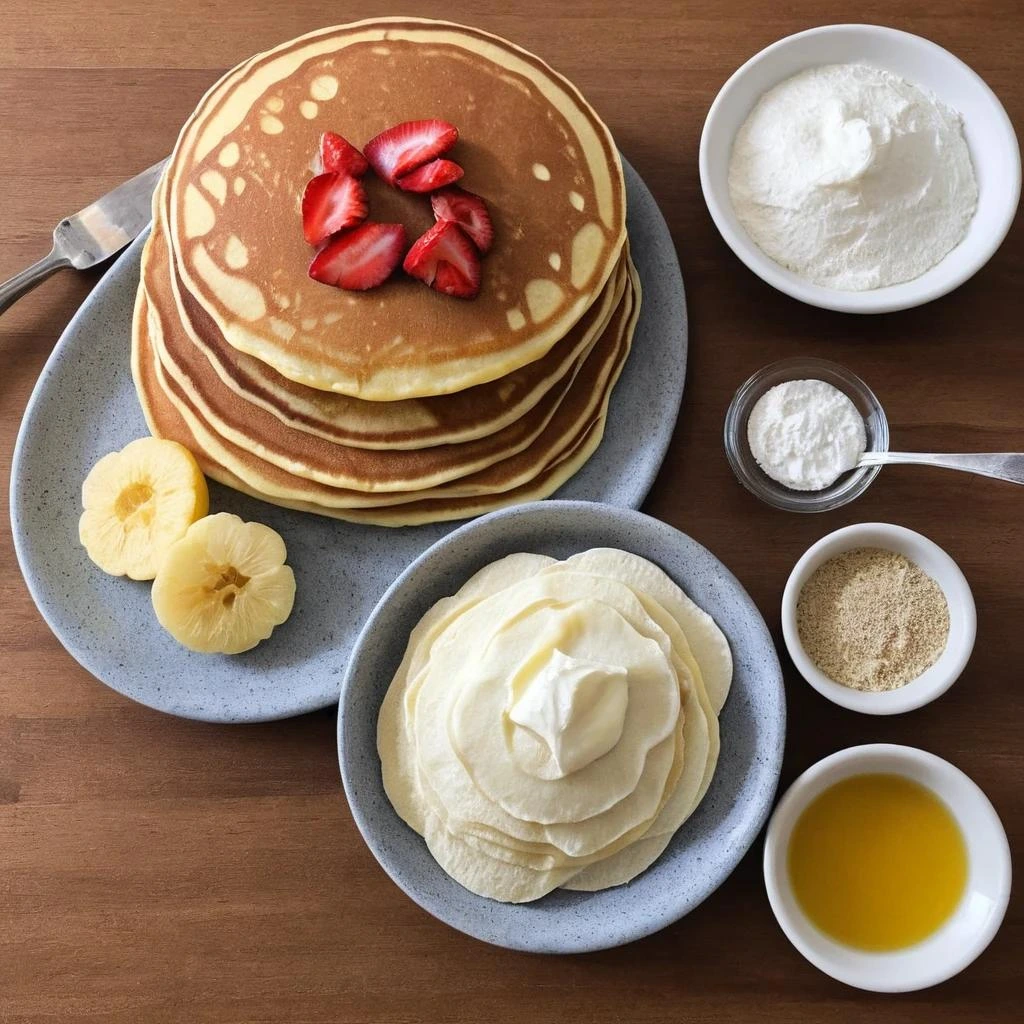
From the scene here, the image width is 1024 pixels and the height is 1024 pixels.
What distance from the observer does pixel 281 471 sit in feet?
4.52

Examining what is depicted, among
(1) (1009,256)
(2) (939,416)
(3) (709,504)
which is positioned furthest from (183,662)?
(1) (1009,256)

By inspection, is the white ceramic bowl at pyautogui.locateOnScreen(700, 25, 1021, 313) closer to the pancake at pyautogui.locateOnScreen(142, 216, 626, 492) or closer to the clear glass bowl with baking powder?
the clear glass bowl with baking powder

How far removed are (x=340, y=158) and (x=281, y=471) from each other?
41cm

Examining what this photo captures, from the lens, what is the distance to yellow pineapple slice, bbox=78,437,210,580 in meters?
1.38

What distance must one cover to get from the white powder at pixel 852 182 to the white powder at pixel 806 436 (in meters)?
0.17

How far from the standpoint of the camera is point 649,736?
4.09 ft

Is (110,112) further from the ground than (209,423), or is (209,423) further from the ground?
(110,112)

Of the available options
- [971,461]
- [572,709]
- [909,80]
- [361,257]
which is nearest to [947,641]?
[971,461]

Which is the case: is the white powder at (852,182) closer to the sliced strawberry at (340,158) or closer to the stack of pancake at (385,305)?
the stack of pancake at (385,305)

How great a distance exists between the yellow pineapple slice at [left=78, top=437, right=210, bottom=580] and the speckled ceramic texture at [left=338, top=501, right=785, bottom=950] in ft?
1.03

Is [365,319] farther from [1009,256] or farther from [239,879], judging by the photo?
[1009,256]

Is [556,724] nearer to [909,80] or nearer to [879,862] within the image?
[879,862]

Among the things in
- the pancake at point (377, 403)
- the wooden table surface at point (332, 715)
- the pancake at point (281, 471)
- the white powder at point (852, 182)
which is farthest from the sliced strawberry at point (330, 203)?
the white powder at point (852, 182)

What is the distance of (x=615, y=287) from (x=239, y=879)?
985 mm
